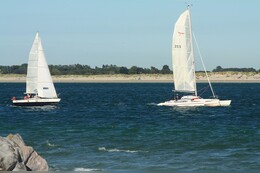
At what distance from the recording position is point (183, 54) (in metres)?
69.2

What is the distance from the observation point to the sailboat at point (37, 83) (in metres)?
71.1

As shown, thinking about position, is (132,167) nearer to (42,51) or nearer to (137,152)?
(137,152)

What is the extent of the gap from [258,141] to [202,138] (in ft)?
10.8

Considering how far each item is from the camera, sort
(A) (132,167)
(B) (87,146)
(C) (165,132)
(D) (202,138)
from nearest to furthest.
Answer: (A) (132,167), (B) (87,146), (D) (202,138), (C) (165,132)

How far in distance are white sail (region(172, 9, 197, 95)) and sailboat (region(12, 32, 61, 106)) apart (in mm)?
14346

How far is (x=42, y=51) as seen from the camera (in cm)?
7294

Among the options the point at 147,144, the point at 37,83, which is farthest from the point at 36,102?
the point at 147,144

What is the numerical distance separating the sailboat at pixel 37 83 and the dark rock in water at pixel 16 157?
49699 millimetres

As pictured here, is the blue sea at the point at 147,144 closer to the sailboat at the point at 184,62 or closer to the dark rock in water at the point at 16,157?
the dark rock in water at the point at 16,157

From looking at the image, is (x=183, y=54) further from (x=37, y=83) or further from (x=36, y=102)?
(x=36, y=102)

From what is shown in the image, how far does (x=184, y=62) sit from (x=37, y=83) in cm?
1726

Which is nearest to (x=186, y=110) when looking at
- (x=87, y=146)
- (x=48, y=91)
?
(x=48, y=91)

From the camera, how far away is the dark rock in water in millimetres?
17953

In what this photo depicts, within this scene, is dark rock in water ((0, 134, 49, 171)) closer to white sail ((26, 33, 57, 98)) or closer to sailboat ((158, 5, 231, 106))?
sailboat ((158, 5, 231, 106))
